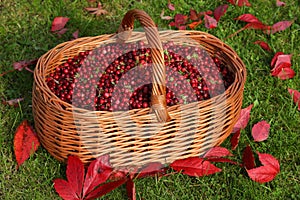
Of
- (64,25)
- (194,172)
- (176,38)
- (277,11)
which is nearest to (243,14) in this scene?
(277,11)

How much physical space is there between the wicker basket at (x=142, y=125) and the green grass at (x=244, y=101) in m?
0.13

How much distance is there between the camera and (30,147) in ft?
7.38

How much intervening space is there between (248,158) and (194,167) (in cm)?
25

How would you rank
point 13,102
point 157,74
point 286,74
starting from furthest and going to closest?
1. point 286,74
2. point 13,102
3. point 157,74

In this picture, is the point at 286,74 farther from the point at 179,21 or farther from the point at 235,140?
the point at 179,21

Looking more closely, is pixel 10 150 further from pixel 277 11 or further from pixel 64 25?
pixel 277 11

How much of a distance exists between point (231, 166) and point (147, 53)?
0.65 metres

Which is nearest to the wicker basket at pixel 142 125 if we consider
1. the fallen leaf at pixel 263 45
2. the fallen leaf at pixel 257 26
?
the fallen leaf at pixel 263 45

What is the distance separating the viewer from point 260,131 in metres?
2.34

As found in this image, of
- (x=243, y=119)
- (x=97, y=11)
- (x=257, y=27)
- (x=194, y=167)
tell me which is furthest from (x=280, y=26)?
(x=194, y=167)

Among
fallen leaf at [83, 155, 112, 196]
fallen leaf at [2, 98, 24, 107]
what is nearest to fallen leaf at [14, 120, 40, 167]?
fallen leaf at [2, 98, 24, 107]

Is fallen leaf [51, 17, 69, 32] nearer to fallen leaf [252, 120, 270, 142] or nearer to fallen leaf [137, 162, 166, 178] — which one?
fallen leaf [137, 162, 166, 178]

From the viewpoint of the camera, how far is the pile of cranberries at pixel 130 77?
7.06 feet

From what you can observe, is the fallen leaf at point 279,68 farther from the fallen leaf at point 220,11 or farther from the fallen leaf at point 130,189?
Result: the fallen leaf at point 130,189
